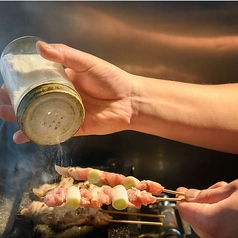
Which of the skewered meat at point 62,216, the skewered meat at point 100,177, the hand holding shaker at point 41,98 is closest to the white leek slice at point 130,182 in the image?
the skewered meat at point 100,177

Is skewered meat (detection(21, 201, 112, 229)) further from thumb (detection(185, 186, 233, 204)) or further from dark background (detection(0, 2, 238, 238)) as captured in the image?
thumb (detection(185, 186, 233, 204))

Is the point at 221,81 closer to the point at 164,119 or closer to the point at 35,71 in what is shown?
the point at 164,119

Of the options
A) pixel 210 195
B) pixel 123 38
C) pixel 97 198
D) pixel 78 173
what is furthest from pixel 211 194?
pixel 123 38

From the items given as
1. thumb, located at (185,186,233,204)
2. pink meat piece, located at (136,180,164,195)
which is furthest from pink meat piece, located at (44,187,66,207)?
thumb, located at (185,186,233,204)

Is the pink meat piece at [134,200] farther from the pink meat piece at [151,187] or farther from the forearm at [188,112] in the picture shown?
the forearm at [188,112]

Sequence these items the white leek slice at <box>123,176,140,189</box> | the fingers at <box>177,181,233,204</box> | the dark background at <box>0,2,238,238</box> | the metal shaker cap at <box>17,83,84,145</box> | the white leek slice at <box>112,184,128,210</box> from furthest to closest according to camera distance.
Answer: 1. the dark background at <box>0,2,238,238</box>
2. the white leek slice at <box>123,176,140,189</box>
3. the white leek slice at <box>112,184,128,210</box>
4. the fingers at <box>177,181,233,204</box>
5. the metal shaker cap at <box>17,83,84,145</box>

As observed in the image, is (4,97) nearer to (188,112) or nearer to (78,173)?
(78,173)

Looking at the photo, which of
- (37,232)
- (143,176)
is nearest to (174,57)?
(143,176)
